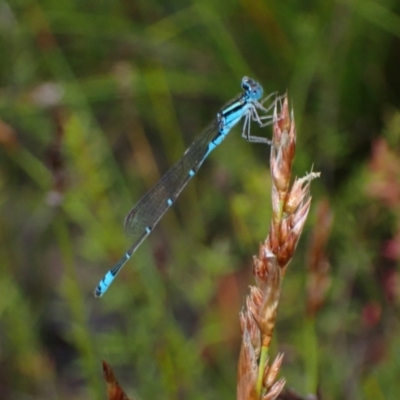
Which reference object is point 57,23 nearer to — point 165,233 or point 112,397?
point 165,233

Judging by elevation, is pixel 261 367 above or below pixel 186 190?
above

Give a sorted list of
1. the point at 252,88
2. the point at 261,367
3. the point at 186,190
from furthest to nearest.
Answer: the point at 186,190, the point at 252,88, the point at 261,367

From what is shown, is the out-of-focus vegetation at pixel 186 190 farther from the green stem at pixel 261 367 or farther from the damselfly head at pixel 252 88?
the green stem at pixel 261 367

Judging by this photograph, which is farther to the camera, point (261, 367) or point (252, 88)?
point (252, 88)

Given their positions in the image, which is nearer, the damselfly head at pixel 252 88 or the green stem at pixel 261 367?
the green stem at pixel 261 367

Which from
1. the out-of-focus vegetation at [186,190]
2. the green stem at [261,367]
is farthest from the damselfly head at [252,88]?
the green stem at [261,367]

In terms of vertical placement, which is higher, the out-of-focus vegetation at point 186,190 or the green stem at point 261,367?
the green stem at point 261,367

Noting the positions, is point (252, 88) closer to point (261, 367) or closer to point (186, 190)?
point (186, 190)

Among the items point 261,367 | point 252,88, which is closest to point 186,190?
point 252,88

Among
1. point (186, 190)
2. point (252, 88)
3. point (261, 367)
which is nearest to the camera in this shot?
point (261, 367)
